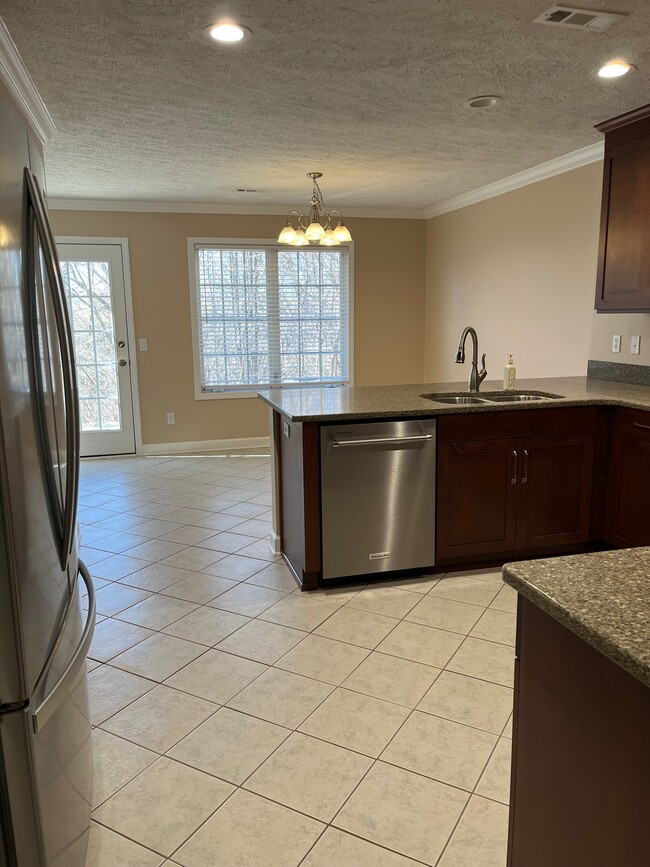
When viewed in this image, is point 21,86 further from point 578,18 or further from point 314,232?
point 578,18

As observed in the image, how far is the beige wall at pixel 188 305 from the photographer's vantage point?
19.8 ft

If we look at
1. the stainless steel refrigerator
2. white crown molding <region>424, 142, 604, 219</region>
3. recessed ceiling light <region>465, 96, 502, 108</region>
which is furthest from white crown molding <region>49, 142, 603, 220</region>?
the stainless steel refrigerator

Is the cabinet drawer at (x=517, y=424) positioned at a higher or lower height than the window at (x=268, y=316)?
lower

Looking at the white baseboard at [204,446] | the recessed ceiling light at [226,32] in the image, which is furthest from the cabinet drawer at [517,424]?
the white baseboard at [204,446]

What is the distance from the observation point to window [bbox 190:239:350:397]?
6293 millimetres

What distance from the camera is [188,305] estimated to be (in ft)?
20.4

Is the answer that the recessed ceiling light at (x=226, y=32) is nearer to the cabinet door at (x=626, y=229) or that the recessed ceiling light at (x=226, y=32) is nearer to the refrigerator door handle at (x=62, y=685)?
the refrigerator door handle at (x=62, y=685)

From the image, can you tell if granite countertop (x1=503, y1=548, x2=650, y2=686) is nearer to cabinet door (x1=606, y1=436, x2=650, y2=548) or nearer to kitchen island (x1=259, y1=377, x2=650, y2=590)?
kitchen island (x1=259, y1=377, x2=650, y2=590)

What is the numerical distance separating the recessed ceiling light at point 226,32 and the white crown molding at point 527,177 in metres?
2.65

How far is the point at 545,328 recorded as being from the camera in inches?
189

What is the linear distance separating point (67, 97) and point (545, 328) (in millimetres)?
3537

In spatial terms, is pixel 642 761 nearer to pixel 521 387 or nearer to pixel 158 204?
pixel 521 387

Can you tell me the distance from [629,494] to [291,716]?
82.3 inches

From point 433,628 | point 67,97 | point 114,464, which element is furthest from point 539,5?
point 114,464
